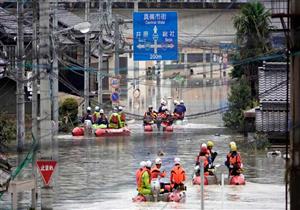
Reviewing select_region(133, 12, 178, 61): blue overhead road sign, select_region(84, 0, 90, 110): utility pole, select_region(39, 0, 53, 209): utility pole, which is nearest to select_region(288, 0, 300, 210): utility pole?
select_region(39, 0, 53, 209): utility pole

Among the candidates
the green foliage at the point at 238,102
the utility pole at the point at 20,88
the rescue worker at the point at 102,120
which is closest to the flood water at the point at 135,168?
the green foliage at the point at 238,102

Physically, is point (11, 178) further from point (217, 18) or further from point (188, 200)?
point (217, 18)

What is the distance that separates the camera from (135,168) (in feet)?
101

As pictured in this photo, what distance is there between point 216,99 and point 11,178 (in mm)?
57498

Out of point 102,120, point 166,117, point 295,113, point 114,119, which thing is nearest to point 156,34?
point 114,119

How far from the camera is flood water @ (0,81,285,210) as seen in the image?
72.6 ft

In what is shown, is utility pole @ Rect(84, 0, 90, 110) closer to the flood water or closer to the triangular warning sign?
the flood water

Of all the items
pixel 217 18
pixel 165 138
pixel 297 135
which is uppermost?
pixel 217 18

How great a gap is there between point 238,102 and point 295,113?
1536 inches

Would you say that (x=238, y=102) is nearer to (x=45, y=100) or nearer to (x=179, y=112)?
(x=179, y=112)

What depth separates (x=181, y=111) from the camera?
175 feet

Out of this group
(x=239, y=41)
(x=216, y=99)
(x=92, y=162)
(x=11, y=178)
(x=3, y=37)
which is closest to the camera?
(x=11, y=178)

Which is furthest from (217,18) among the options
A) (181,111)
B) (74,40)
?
(74,40)

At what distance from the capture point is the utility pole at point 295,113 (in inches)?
398
